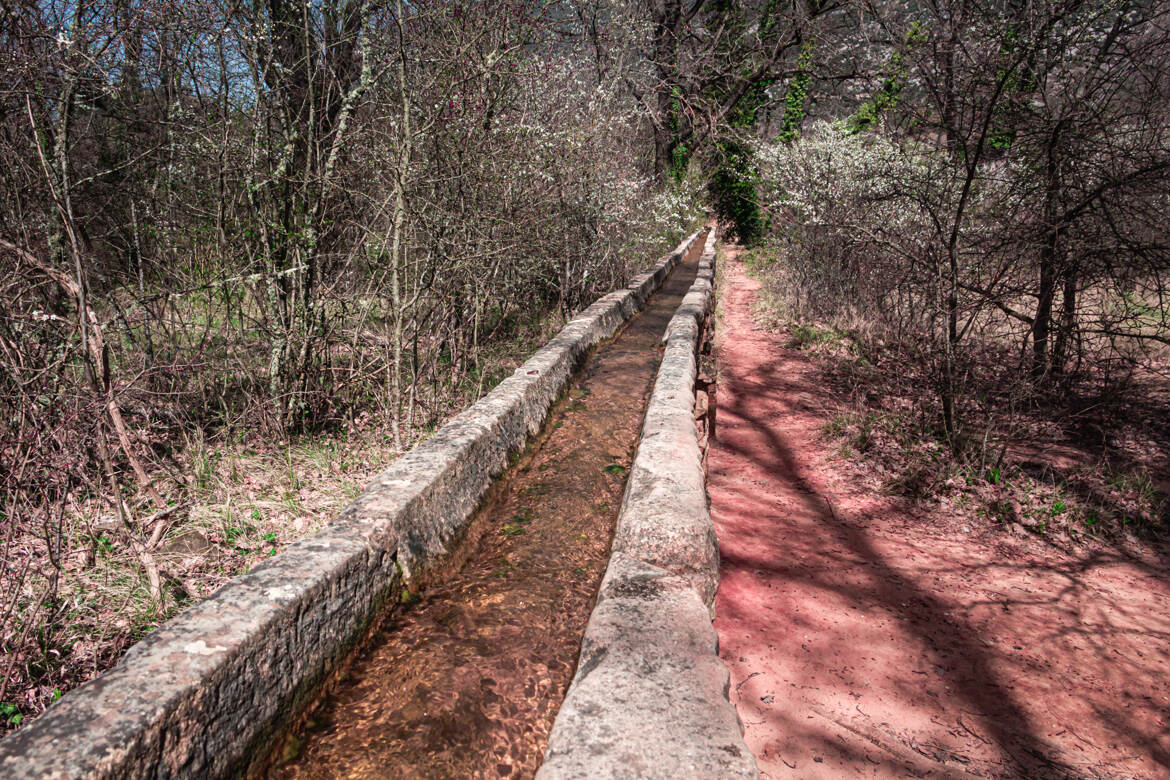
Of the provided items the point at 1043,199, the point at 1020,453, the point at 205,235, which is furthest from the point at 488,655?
the point at 1043,199

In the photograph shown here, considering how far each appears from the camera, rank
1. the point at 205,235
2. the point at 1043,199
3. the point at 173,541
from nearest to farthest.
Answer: the point at 173,541 → the point at 205,235 → the point at 1043,199

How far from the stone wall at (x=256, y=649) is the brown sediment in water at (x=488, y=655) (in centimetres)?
12

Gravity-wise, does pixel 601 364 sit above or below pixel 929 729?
above

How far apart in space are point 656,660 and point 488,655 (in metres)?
0.68

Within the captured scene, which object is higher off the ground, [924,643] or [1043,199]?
[1043,199]

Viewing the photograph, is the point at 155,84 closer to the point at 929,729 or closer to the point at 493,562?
the point at 493,562

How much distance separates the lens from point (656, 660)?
1.80 metres

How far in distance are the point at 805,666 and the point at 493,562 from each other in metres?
1.56

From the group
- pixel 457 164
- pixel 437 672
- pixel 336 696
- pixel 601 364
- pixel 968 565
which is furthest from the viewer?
pixel 601 364

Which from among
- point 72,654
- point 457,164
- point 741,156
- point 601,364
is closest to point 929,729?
point 72,654

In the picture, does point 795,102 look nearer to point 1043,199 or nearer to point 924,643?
point 1043,199

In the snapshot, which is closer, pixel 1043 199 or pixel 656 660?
pixel 656 660

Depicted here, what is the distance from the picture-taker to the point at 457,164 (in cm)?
466

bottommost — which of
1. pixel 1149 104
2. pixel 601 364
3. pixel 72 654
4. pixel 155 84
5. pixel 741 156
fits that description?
pixel 72 654
